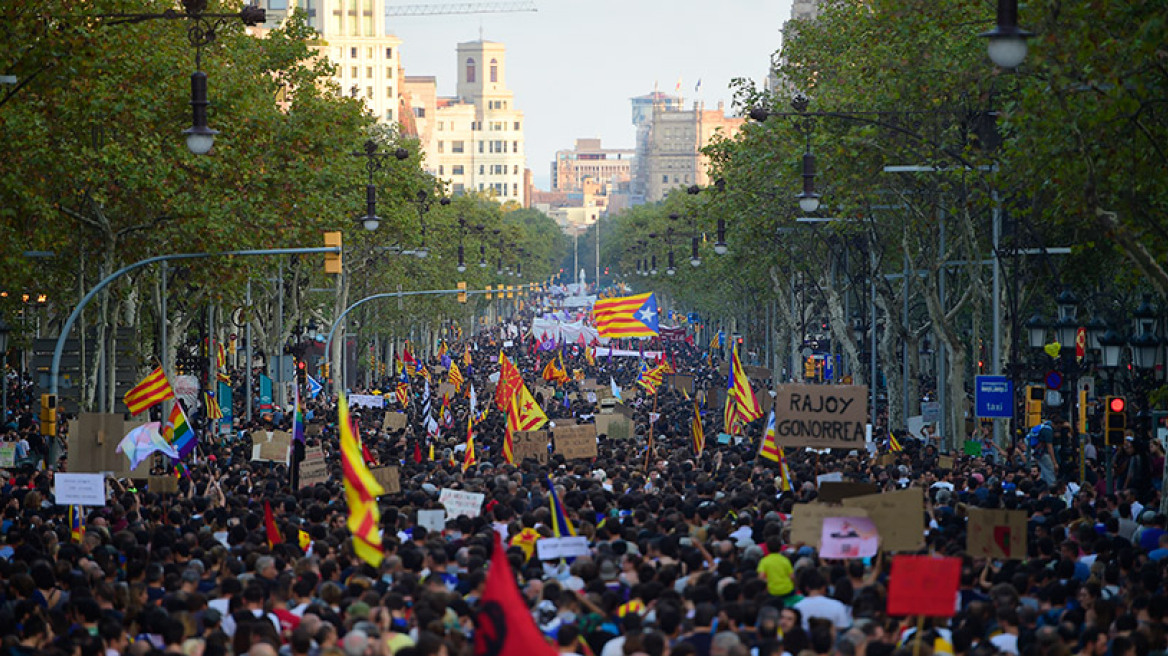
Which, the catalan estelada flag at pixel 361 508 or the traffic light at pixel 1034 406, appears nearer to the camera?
the catalan estelada flag at pixel 361 508

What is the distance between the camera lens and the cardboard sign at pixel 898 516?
13312 millimetres

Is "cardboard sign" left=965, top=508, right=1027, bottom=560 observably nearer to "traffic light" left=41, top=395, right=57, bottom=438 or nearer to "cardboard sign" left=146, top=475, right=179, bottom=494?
"cardboard sign" left=146, top=475, right=179, bottom=494

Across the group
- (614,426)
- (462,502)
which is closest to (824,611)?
(462,502)

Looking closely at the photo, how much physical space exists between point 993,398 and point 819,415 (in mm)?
5782

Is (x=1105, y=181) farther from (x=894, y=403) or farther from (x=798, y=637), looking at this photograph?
(x=894, y=403)

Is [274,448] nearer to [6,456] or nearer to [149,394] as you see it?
[149,394]

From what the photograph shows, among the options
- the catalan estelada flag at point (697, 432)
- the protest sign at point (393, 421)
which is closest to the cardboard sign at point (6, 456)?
the protest sign at point (393, 421)

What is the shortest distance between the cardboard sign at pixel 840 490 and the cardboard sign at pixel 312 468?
7.07 meters

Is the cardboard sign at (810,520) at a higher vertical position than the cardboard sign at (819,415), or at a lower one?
lower

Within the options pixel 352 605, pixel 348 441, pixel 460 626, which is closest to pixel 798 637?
pixel 460 626

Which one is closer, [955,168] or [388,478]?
[388,478]

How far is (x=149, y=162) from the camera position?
28672 mm

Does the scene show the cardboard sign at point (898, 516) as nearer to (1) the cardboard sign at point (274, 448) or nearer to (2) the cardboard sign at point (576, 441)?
(2) the cardboard sign at point (576, 441)

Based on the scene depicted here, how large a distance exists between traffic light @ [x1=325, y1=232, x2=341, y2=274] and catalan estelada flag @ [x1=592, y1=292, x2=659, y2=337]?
10446 millimetres
